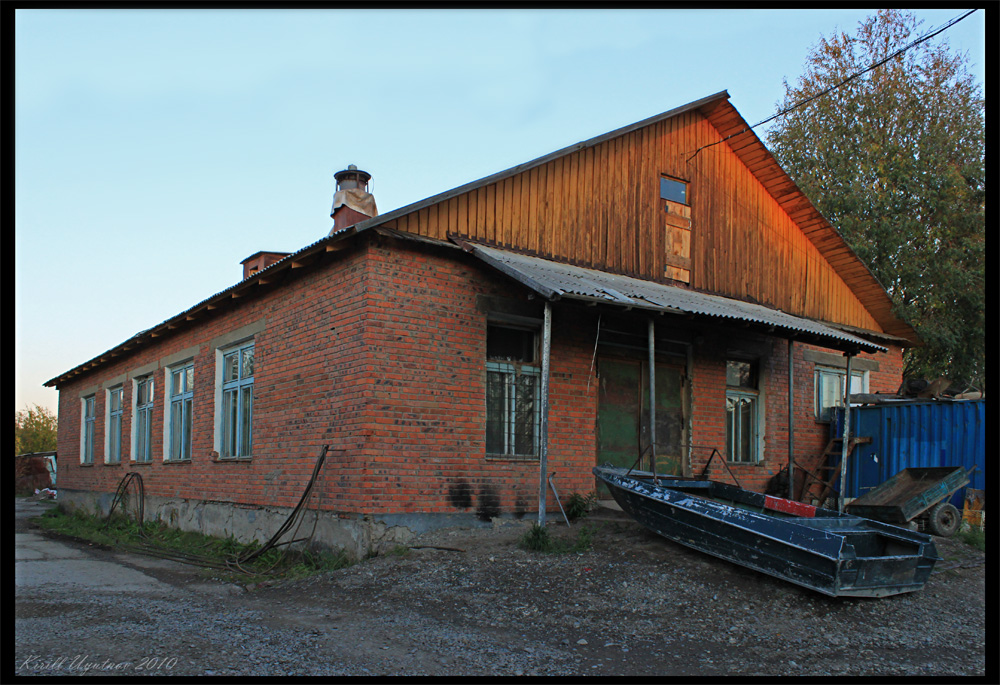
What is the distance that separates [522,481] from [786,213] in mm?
8006

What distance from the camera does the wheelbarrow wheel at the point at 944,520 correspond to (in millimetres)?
11375

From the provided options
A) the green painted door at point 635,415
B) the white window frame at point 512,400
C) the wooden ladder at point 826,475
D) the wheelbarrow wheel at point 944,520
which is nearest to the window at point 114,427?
the white window frame at point 512,400

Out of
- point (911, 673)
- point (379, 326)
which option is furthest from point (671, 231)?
point (911, 673)

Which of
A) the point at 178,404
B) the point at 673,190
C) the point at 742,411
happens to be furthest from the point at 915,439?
the point at 178,404

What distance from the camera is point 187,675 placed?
5336 millimetres

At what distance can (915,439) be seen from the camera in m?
13.3

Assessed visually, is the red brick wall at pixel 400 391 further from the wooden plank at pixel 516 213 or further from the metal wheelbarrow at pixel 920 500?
the metal wheelbarrow at pixel 920 500

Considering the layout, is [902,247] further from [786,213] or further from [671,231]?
[671,231]

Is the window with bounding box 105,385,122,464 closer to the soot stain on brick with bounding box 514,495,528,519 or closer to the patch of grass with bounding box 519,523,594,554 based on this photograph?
the soot stain on brick with bounding box 514,495,528,519

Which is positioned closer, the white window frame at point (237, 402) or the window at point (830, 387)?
the white window frame at point (237, 402)

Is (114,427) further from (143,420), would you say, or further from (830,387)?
(830,387)

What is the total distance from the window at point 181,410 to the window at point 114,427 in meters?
3.78

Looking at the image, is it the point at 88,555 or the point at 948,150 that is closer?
the point at 88,555

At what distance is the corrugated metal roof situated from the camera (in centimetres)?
906
